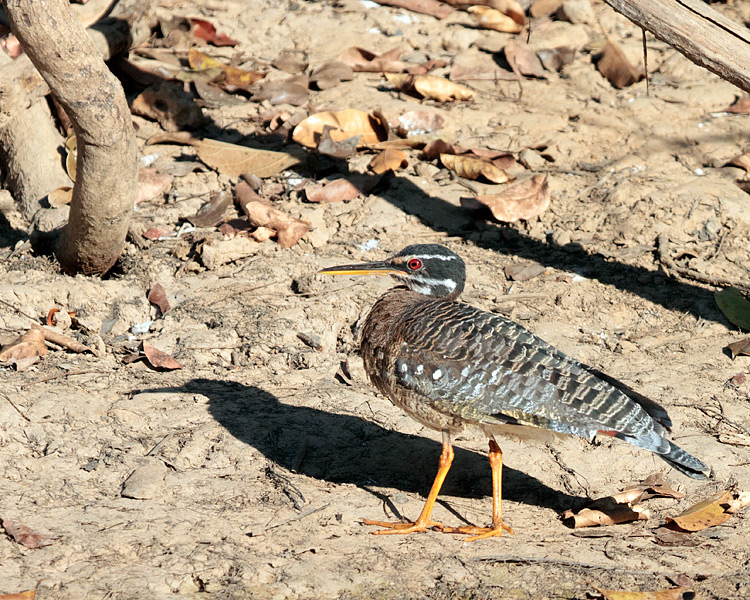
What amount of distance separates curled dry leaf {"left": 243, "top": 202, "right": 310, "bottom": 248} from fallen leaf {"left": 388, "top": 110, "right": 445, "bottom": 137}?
206cm

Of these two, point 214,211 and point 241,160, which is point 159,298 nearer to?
point 214,211

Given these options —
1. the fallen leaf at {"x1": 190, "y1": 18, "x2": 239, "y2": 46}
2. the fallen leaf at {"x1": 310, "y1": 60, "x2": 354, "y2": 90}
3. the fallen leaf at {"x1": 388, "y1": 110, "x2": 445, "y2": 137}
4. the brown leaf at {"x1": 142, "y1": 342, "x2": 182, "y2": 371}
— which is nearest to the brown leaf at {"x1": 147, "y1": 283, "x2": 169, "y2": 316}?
the brown leaf at {"x1": 142, "y1": 342, "x2": 182, "y2": 371}

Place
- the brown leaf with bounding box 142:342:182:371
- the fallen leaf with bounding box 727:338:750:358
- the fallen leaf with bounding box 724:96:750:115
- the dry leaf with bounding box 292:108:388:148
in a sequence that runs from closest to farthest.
Result: the brown leaf with bounding box 142:342:182:371 → the fallen leaf with bounding box 727:338:750:358 → the dry leaf with bounding box 292:108:388:148 → the fallen leaf with bounding box 724:96:750:115

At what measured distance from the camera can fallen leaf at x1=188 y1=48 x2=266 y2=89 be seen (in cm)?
994

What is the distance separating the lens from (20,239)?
8016mm

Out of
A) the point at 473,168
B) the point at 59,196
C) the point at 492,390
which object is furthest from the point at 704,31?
the point at 59,196

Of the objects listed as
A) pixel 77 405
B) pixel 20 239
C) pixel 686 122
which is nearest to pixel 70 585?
Answer: pixel 77 405

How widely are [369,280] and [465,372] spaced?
2.46m

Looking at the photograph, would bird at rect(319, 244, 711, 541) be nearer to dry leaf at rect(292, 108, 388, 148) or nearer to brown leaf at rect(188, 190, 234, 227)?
brown leaf at rect(188, 190, 234, 227)

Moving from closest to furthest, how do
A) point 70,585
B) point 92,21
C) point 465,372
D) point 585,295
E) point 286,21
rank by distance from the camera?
point 70,585 < point 465,372 < point 585,295 < point 92,21 < point 286,21

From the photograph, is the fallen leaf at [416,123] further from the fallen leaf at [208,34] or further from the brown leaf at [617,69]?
the fallen leaf at [208,34]

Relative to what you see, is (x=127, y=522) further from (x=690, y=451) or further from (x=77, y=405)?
(x=690, y=451)

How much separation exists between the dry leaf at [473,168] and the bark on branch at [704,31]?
2.56 m

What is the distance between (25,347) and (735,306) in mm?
Result: 5608
